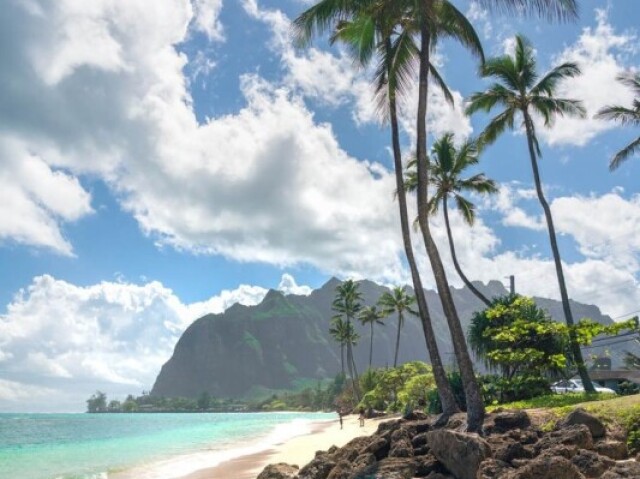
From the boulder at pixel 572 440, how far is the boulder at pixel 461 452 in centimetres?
94

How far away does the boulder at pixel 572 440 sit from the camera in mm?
9391

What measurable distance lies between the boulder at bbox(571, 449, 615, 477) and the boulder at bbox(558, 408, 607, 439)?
5.87 ft

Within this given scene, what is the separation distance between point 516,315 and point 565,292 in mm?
2160

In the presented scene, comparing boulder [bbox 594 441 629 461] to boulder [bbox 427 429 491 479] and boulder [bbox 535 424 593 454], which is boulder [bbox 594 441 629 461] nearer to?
boulder [bbox 535 424 593 454]

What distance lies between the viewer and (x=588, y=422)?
10.1 metres

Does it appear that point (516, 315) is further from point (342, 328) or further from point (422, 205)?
point (342, 328)

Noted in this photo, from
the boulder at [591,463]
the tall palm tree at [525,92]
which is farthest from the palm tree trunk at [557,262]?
the boulder at [591,463]

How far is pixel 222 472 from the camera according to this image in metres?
20.9

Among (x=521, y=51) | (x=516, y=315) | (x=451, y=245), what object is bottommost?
(x=516, y=315)

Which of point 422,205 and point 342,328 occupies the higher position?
point 342,328

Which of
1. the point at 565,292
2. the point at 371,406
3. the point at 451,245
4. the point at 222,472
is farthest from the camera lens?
the point at 371,406

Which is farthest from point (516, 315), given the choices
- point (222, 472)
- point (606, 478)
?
point (606, 478)

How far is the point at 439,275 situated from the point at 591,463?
726cm

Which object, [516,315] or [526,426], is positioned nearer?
[526,426]
